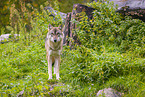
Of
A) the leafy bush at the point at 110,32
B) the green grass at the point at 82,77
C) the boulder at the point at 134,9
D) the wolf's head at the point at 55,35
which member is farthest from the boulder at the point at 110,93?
the boulder at the point at 134,9

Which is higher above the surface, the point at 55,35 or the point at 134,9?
the point at 134,9

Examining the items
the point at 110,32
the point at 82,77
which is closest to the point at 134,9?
the point at 110,32

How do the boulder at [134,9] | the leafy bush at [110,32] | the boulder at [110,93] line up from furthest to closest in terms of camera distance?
the boulder at [134,9] < the leafy bush at [110,32] < the boulder at [110,93]

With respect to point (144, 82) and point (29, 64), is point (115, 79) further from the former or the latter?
point (29, 64)

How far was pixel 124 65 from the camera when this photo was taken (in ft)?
14.0

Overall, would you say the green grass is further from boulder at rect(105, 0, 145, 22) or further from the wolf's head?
boulder at rect(105, 0, 145, 22)

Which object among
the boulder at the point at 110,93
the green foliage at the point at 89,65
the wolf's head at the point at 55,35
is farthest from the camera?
the wolf's head at the point at 55,35

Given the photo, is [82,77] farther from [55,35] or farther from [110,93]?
[55,35]

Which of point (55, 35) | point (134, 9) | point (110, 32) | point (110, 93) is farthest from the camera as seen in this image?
point (134, 9)

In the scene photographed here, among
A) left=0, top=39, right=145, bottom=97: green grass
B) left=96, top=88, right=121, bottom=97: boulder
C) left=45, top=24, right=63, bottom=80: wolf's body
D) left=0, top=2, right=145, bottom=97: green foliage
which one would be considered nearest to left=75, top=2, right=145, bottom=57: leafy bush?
left=0, top=2, right=145, bottom=97: green foliage

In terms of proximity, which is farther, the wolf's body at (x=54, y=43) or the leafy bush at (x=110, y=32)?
the leafy bush at (x=110, y=32)

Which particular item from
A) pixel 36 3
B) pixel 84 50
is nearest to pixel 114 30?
pixel 84 50

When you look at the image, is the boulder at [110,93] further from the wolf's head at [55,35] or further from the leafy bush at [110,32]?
the leafy bush at [110,32]

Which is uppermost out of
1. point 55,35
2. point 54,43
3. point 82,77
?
point 55,35
